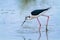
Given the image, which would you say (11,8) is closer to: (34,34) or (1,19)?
(1,19)

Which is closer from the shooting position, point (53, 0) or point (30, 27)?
point (30, 27)

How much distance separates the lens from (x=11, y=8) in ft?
31.5

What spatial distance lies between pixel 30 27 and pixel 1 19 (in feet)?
3.94

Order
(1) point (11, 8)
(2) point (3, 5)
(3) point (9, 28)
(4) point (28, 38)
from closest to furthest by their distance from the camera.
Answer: (4) point (28, 38), (3) point (9, 28), (1) point (11, 8), (2) point (3, 5)

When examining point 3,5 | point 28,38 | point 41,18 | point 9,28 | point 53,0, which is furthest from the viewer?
point 53,0

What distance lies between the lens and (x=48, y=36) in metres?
6.45

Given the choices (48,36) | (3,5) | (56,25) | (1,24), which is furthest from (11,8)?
(48,36)

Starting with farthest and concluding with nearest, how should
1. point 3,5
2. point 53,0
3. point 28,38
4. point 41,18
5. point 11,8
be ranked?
point 53,0 < point 3,5 < point 11,8 < point 41,18 < point 28,38

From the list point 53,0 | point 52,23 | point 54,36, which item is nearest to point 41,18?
point 52,23

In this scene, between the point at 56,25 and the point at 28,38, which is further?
the point at 56,25

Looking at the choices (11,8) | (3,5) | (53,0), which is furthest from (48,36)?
(53,0)

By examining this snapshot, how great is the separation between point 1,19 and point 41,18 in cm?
105


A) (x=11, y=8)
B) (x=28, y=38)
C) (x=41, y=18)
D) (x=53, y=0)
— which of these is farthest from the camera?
(x=53, y=0)

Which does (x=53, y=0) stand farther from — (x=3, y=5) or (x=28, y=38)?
(x=28, y=38)
